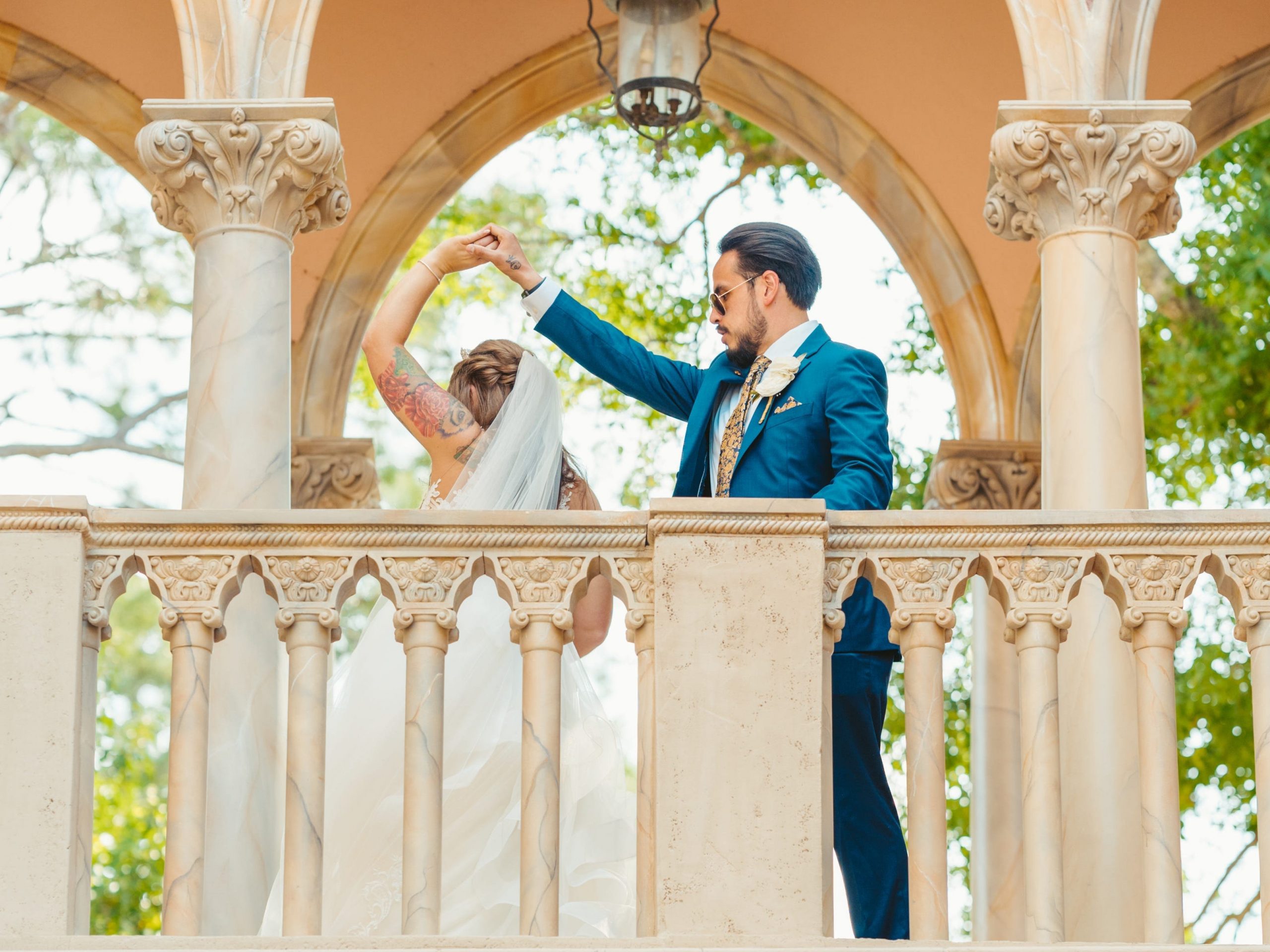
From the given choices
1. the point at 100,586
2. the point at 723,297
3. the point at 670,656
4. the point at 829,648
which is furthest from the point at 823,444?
the point at 100,586

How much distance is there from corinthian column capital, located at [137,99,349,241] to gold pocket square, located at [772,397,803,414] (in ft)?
6.24

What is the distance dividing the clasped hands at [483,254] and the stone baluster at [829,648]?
1.57 m

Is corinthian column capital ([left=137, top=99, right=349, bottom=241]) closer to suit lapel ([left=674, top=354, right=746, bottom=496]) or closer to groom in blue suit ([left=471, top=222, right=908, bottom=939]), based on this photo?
→ groom in blue suit ([left=471, top=222, right=908, bottom=939])

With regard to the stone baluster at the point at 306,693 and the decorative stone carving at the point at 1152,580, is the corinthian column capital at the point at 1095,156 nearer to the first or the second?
the decorative stone carving at the point at 1152,580

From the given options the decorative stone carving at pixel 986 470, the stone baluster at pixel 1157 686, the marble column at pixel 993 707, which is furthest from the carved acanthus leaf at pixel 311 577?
the decorative stone carving at pixel 986 470

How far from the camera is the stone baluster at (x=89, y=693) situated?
17.9 feet

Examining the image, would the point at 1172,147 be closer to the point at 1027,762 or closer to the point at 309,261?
the point at 1027,762

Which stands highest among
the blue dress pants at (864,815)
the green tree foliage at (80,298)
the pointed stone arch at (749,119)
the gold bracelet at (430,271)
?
the green tree foliage at (80,298)

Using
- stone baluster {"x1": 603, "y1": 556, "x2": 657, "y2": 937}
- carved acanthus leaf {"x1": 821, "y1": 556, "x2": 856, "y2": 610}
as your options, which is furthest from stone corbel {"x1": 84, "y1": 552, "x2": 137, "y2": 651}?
carved acanthus leaf {"x1": 821, "y1": 556, "x2": 856, "y2": 610}

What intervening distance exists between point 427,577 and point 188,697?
2.23ft

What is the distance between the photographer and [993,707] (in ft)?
33.0

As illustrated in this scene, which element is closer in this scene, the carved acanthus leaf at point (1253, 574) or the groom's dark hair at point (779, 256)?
the carved acanthus leaf at point (1253, 574)

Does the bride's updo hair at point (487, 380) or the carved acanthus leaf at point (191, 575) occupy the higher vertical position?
the bride's updo hair at point (487, 380)

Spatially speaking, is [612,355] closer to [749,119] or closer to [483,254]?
[483,254]
